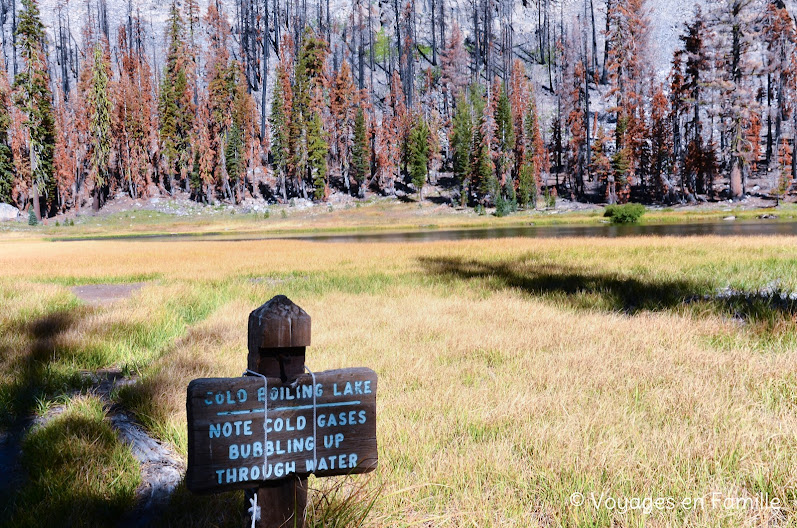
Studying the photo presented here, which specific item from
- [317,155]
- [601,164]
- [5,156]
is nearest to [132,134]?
[5,156]

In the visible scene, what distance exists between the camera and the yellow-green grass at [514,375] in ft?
8.57

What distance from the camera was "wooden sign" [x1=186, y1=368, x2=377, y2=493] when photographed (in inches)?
63.7

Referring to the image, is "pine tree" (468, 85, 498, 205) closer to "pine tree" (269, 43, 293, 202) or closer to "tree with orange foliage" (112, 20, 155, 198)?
"pine tree" (269, 43, 293, 202)

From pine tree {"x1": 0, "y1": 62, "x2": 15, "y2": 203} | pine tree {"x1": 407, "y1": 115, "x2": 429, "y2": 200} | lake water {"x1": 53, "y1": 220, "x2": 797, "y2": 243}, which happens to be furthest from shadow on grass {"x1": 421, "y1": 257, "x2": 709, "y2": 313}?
pine tree {"x1": 0, "y1": 62, "x2": 15, "y2": 203}

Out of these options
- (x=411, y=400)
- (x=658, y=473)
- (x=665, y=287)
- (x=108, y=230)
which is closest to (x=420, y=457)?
(x=411, y=400)

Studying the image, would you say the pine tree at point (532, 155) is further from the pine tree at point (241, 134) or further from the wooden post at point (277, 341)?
the wooden post at point (277, 341)

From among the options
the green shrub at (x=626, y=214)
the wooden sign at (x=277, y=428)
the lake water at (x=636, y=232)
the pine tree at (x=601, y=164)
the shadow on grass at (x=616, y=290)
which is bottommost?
the shadow on grass at (x=616, y=290)

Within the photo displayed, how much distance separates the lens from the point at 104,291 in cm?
1247

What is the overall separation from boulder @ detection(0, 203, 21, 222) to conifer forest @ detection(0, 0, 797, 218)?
245 centimetres

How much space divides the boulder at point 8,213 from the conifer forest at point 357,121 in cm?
245

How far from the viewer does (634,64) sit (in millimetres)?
62219

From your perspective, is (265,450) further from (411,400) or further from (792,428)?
(792,428)

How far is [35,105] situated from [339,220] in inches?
1540

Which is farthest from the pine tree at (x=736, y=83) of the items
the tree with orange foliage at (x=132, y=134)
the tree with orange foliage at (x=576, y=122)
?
the tree with orange foliage at (x=132, y=134)
